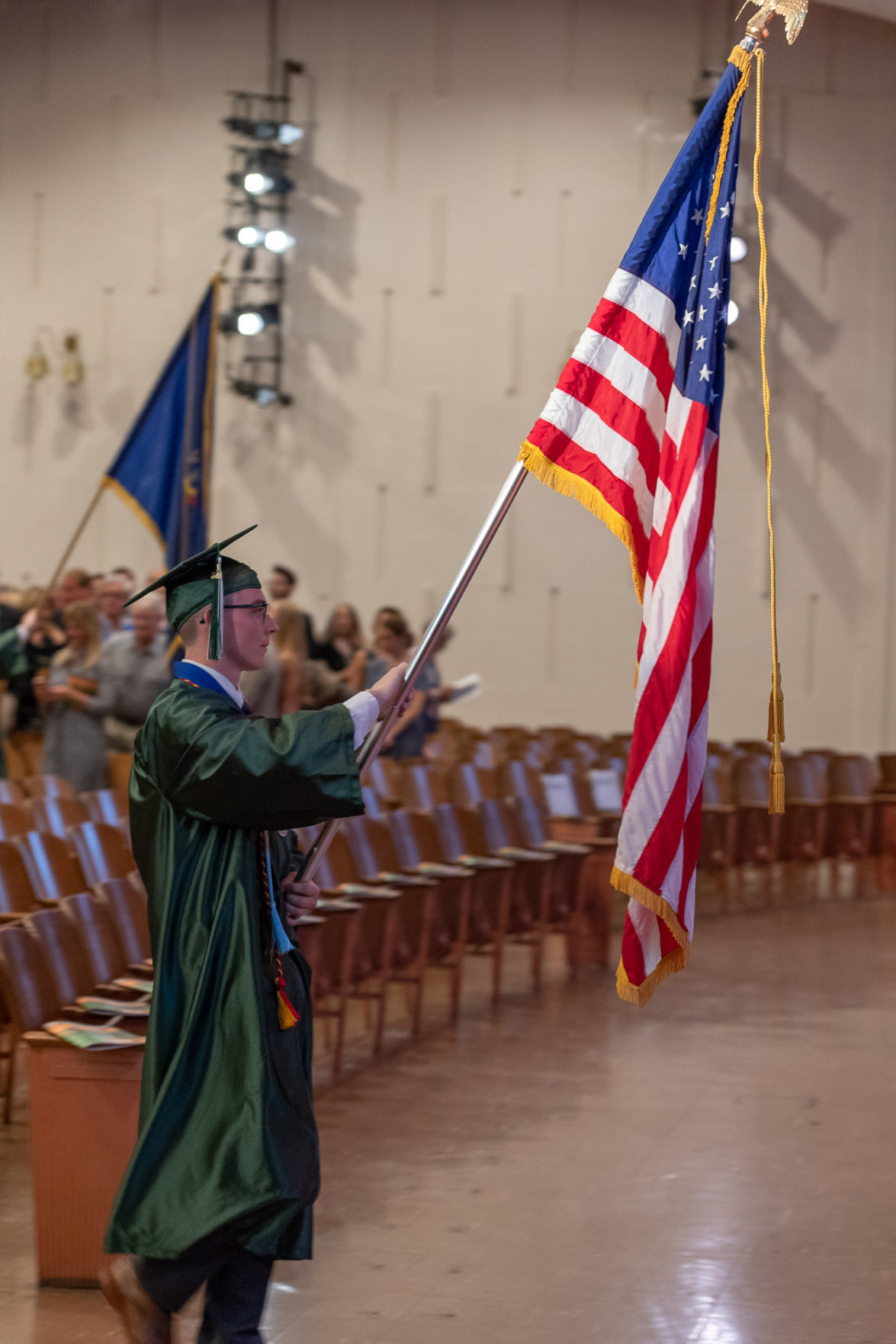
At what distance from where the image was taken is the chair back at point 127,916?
572 cm

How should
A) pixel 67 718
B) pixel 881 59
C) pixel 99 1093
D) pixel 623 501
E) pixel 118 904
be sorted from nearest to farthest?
pixel 623 501
pixel 99 1093
pixel 118 904
pixel 67 718
pixel 881 59

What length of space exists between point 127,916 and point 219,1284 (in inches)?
109

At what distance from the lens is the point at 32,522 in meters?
18.1

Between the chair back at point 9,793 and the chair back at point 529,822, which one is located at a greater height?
the chair back at point 9,793

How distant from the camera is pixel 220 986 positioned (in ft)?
10.3

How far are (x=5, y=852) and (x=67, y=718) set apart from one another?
263cm

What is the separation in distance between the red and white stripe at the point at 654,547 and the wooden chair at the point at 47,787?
5010mm

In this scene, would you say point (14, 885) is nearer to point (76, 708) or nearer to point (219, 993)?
point (76, 708)

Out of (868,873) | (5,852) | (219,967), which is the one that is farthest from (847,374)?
(219,967)

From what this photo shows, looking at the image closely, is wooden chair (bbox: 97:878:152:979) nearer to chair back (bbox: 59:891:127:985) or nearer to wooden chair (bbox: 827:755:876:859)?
chair back (bbox: 59:891:127:985)

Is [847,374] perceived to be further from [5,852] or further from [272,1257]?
[272,1257]

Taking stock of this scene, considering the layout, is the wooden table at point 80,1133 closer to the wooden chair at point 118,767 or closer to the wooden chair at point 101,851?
the wooden chair at point 101,851

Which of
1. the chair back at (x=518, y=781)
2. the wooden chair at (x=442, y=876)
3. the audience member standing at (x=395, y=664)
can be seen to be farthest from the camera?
the chair back at (x=518, y=781)

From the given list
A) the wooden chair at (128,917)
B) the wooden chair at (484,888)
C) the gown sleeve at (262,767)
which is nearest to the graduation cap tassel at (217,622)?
the gown sleeve at (262,767)
